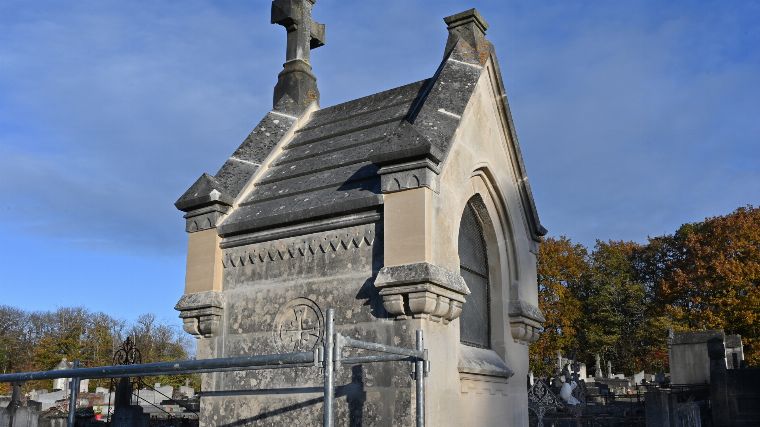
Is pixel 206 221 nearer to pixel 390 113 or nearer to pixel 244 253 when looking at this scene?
pixel 244 253

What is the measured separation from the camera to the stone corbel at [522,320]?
8836mm

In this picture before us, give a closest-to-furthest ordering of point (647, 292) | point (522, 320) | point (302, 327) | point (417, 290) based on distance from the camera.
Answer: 1. point (417, 290)
2. point (302, 327)
3. point (522, 320)
4. point (647, 292)

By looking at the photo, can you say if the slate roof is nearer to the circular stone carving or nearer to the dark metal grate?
the circular stone carving

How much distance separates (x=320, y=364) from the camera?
4461 millimetres

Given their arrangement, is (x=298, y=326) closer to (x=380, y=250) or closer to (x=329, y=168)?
(x=380, y=250)

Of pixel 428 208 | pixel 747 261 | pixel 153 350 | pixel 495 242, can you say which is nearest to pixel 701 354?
pixel 495 242

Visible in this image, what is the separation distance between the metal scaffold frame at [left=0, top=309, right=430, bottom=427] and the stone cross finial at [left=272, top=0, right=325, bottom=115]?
481cm

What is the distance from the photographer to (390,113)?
8711 mm

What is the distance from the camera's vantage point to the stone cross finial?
1009cm

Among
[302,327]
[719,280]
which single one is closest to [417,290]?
[302,327]

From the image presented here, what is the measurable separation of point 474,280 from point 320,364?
4274mm

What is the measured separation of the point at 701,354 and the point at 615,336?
29.5 meters

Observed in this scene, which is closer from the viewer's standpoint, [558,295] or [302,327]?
[302,327]

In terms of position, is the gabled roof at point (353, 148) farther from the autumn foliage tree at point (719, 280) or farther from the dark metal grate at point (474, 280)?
Answer: the autumn foliage tree at point (719, 280)
